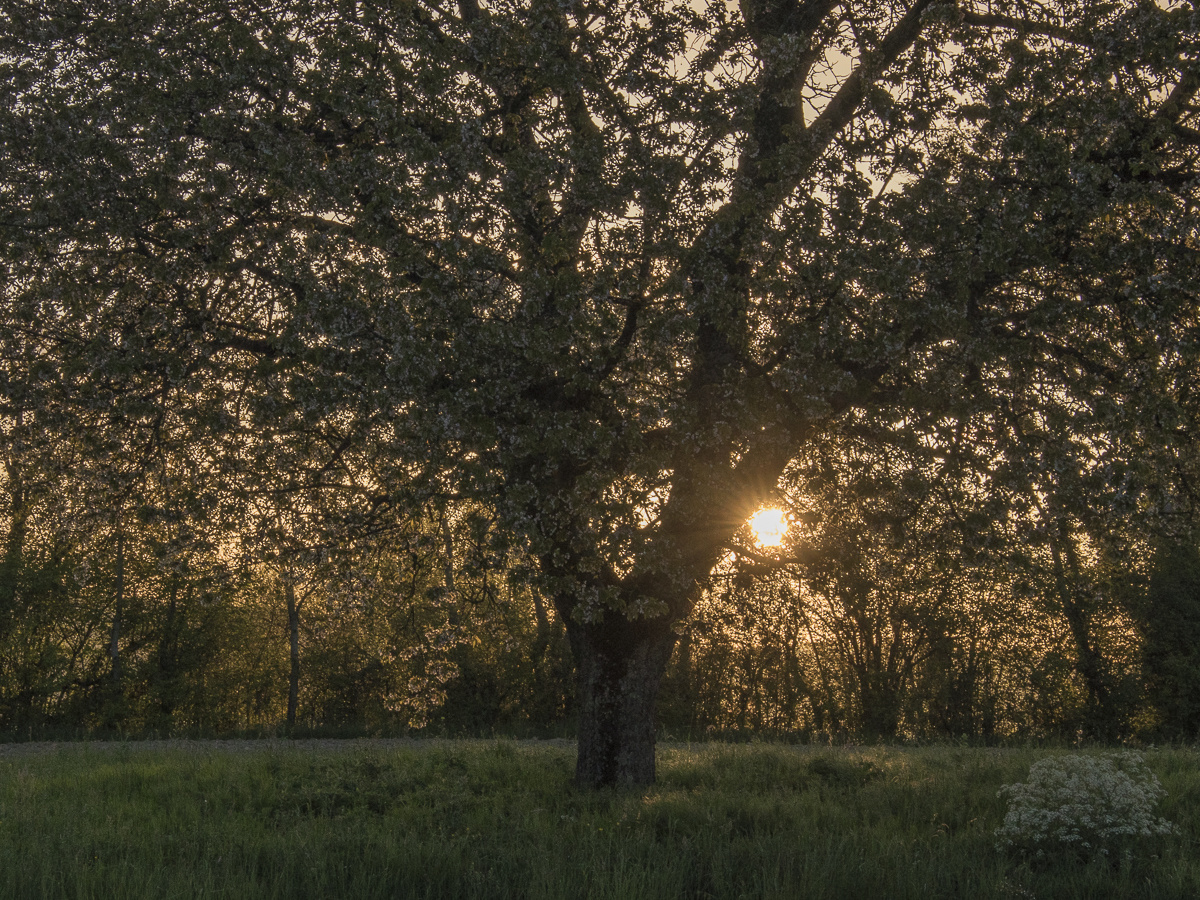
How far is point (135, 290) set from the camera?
9.43 meters

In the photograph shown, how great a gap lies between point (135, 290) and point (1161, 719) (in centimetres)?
2563

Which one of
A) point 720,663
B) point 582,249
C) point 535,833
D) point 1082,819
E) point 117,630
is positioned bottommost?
point 535,833

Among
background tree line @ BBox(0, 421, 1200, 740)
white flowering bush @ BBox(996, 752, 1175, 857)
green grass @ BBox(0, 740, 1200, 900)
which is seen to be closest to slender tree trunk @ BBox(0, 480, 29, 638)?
background tree line @ BBox(0, 421, 1200, 740)

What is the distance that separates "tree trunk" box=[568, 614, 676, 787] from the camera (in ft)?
35.4

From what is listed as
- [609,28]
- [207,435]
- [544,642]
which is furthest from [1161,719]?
[207,435]

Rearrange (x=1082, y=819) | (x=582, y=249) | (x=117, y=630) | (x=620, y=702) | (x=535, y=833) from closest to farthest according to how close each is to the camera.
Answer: (x=1082, y=819) → (x=535, y=833) → (x=582, y=249) → (x=620, y=702) → (x=117, y=630)

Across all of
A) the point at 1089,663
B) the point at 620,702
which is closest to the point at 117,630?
the point at 620,702

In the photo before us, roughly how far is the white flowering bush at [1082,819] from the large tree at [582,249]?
3.18m

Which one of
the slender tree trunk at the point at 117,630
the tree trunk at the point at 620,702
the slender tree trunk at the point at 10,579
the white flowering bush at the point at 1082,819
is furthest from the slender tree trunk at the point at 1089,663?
the slender tree trunk at the point at 10,579

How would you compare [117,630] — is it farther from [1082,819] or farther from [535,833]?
[1082,819]

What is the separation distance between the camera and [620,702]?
427 inches

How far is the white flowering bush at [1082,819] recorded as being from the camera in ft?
25.1

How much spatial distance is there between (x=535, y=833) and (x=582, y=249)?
576 centimetres

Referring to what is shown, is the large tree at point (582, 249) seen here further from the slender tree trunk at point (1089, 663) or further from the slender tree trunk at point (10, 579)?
the slender tree trunk at point (10, 579)
